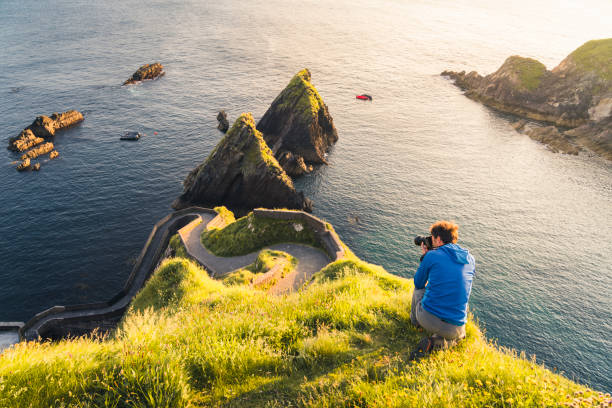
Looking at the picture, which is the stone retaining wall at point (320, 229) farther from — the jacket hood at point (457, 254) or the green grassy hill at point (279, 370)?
the jacket hood at point (457, 254)

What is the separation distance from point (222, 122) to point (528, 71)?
281 ft

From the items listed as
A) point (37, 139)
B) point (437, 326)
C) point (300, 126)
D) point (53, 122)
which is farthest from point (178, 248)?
point (53, 122)

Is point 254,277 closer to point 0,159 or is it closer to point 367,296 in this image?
point 367,296

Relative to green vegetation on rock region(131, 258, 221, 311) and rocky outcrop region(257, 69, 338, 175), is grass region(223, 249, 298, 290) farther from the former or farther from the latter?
rocky outcrop region(257, 69, 338, 175)

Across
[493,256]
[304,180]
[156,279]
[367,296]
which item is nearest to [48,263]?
[156,279]

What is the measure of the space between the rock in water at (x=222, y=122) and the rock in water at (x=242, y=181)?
2378 cm

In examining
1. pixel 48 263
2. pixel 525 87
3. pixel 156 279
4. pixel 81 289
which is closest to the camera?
pixel 156 279

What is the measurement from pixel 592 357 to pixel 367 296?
35235 millimetres

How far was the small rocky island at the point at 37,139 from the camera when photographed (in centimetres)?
5369

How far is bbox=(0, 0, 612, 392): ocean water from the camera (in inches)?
1339

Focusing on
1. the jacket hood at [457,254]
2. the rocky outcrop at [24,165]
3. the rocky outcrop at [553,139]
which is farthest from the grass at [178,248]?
the rocky outcrop at [553,139]

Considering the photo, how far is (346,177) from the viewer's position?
5662cm

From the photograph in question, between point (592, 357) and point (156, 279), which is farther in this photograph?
point (592, 357)

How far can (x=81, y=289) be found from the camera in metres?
32.2
